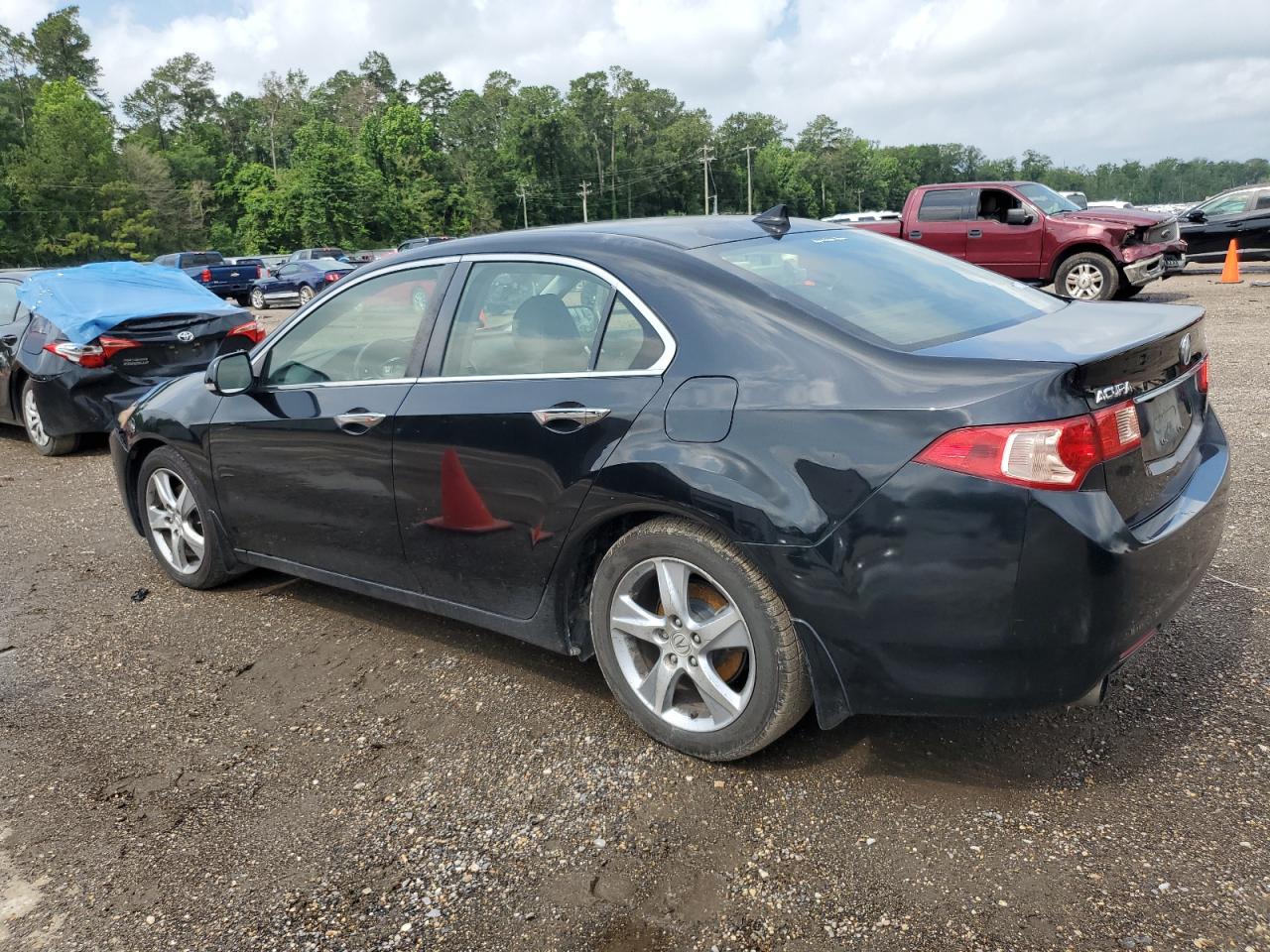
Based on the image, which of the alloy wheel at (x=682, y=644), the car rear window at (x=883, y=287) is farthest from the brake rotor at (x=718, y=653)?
the car rear window at (x=883, y=287)

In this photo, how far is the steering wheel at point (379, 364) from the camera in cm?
379

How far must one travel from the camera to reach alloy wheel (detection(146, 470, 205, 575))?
4.84 m

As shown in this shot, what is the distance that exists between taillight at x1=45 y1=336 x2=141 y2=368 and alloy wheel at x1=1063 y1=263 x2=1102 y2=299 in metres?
11.8

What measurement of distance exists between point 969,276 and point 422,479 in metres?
2.15

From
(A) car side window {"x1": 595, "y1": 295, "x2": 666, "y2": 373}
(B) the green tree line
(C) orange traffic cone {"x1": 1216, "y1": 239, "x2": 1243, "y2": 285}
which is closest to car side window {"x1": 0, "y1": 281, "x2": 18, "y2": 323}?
(A) car side window {"x1": 595, "y1": 295, "x2": 666, "y2": 373}

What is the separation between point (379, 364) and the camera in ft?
12.8

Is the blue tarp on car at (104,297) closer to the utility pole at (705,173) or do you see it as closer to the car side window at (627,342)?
the car side window at (627,342)

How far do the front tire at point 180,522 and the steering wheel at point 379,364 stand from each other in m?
1.19

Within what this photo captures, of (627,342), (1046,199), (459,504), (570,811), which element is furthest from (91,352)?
(1046,199)

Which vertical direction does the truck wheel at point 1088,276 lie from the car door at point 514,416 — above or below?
below

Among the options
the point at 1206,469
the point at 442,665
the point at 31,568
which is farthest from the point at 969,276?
the point at 31,568

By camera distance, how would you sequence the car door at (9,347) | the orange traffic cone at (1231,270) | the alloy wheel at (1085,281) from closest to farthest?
the car door at (9,347), the alloy wheel at (1085,281), the orange traffic cone at (1231,270)

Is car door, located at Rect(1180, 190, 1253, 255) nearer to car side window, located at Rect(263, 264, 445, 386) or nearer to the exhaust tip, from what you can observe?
car side window, located at Rect(263, 264, 445, 386)

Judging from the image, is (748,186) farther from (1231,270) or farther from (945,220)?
(945,220)
